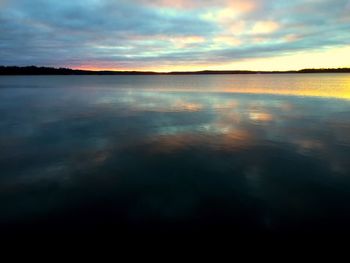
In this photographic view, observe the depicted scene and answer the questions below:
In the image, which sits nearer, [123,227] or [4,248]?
[4,248]

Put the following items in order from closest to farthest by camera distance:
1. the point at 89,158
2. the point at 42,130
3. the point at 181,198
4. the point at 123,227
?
the point at 123,227, the point at 181,198, the point at 89,158, the point at 42,130

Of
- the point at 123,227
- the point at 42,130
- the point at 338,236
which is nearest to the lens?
the point at 338,236

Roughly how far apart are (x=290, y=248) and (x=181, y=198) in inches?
129

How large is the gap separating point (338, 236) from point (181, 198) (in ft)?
13.3

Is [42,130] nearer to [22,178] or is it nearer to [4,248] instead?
[22,178]

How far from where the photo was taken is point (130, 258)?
5.51 metres

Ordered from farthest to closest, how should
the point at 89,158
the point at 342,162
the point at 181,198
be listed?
the point at 89,158 → the point at 342,162 → the point at 181,198

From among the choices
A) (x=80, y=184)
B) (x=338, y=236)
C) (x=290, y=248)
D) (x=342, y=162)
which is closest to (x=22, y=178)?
(x=80, y=184)

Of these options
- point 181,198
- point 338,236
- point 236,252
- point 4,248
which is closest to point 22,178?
point 4,248

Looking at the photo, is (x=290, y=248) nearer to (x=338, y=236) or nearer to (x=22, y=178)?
(x=338, y=236)

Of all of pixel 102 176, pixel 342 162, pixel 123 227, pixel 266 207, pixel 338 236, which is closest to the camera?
pixel 338 236

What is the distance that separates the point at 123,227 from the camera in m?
Answer: 6.59

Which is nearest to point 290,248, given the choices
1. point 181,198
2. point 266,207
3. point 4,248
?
point 266,207

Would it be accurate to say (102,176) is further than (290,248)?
Yes
